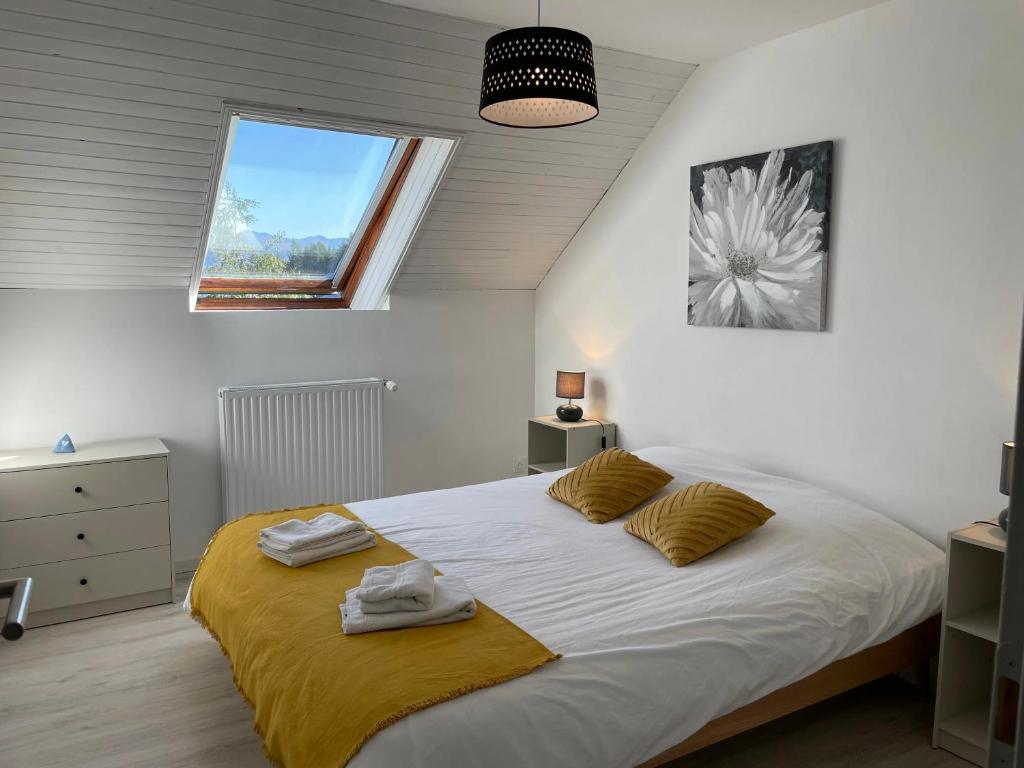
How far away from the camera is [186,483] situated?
13.0 ft

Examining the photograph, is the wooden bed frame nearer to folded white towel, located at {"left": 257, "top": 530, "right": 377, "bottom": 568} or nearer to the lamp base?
folded white towel, located at {"left": 257, "top": 530, "right": 377, "bottom": 568}

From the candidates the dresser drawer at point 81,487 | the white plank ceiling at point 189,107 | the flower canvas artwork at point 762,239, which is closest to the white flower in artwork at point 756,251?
the flower canvas artwork at point 762,239

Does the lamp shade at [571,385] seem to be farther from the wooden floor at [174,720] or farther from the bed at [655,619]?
the wooden floor at [174,720]

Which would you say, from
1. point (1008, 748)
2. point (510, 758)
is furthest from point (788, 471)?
point (1008, 748)

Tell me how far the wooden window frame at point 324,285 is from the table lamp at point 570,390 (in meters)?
1.22

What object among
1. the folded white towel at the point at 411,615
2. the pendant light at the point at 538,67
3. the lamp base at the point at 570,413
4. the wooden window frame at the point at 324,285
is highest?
the pendant light at the point at 538,67

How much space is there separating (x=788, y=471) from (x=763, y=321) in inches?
24.9

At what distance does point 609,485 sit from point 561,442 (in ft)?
4.79

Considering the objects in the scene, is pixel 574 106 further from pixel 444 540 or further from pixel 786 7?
pixel 444 540

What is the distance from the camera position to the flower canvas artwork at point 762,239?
3.18 metres

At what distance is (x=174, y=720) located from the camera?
8.68 feet

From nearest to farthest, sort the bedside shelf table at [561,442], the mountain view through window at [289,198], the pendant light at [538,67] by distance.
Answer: the pendant light at [538,67], the mountain view through window at [289,198], the bedside shelf table at [561,442]

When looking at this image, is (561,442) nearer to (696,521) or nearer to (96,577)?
(696,521)

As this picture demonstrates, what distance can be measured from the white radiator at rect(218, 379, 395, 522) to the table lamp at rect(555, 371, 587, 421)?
2.95 feet
